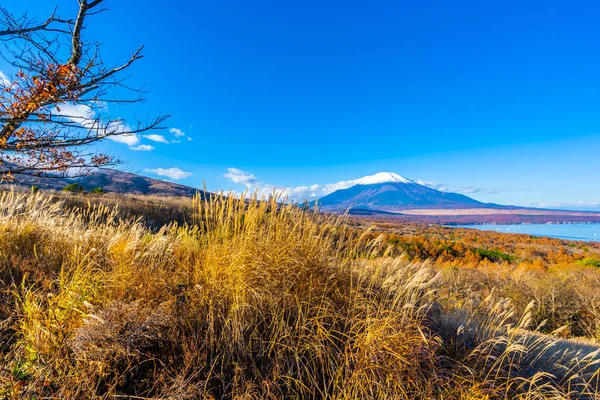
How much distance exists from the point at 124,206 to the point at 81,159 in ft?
29.5

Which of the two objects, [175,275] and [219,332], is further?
[175,275]

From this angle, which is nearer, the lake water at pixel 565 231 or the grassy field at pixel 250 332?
the grassy field at pixel 250 332

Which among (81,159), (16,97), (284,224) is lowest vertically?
(284,224)

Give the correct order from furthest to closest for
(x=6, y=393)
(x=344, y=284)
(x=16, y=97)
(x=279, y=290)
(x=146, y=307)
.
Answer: (x=16, y=97) < (x=344, y=284) < (x=279, y=290) < (x=146, y=307) < (x=6, y=393)

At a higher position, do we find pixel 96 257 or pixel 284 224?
pixel 284 224

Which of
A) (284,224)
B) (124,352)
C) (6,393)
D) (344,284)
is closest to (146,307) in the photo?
(124,352)

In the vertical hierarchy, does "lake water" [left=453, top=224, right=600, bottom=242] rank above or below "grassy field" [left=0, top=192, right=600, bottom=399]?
below

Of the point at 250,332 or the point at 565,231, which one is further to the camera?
the point at 565,231

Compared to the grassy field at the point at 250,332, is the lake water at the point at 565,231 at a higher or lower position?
lower

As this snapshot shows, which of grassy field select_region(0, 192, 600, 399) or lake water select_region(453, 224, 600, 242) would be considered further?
lake water select_region(453, 224, 600, 242)

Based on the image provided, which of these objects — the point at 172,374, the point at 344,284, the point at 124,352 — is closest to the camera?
the point at 124,352

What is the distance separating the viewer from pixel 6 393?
67.1 inches

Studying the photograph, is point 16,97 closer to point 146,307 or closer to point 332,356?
point 146,307

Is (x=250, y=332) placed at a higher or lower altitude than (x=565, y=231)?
higher
